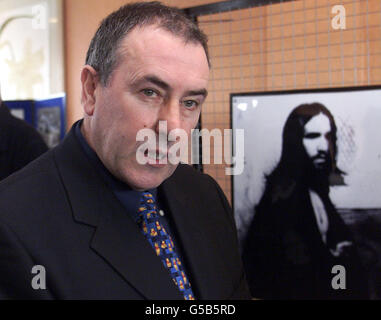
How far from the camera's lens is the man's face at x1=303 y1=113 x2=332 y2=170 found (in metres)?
1.42

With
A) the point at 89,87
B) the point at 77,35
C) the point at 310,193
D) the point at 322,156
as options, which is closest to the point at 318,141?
the point at 322,156

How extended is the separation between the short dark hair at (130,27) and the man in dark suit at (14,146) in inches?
39.0

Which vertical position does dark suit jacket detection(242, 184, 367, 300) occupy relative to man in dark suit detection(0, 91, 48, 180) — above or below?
below

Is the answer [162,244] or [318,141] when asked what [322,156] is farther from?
[162,244]

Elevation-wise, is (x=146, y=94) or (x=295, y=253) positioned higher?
(x=146, y=94)

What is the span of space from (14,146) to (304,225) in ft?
3.80

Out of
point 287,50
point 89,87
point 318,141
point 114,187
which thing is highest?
point 287,50

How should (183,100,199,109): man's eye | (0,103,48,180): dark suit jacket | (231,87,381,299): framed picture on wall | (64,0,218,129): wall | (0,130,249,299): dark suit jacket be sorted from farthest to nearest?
(64,0,218,129): wall, (0,103,48,180): dark suit jacket, (231,87,381,299): framed picture on wall, (183,100,199,109): man's eye, (0,130,249,299): dark suit jacket

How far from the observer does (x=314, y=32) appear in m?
1.58

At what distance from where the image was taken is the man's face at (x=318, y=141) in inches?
56.1

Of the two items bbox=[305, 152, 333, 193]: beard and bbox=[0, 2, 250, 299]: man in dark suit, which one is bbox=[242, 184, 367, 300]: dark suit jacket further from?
bbox=[0, 2, 250, 299]: man in dark suit

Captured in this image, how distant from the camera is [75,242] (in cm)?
79

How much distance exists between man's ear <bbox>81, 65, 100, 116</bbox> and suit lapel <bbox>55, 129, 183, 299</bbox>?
88mm

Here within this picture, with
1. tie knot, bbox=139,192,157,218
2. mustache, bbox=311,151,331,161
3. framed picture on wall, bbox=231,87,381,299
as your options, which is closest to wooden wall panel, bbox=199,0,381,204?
framed picture on wall, bbox=231,87,381,299
